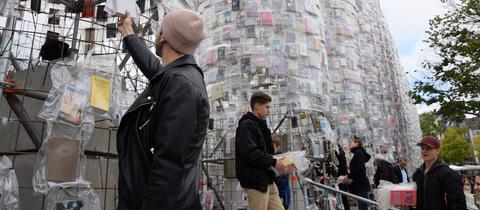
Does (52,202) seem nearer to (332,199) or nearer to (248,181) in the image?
(248,181)

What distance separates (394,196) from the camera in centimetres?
365

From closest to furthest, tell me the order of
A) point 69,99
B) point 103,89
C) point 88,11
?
point 69,99
point 103,89
point 88,11

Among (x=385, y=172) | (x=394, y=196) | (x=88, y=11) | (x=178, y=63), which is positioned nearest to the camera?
(x=178, y=63)

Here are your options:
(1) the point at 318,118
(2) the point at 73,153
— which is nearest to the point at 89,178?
(2) the point at 73,153

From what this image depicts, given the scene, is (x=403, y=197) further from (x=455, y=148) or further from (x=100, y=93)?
(x=455, y=148)

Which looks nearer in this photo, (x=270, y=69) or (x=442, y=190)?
(x=442, y=190)

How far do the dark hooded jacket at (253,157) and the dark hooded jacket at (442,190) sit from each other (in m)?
1.42

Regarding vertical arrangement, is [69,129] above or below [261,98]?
below

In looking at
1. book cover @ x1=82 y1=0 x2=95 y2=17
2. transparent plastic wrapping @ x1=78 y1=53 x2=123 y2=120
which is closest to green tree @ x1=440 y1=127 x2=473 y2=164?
book cover @ x1=82 y1=0 x2=95 y2=17

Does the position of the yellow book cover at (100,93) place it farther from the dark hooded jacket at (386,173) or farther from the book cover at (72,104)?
the dark hooded jacket at (386,173)

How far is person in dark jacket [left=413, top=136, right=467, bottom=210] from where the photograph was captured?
3.31 meters

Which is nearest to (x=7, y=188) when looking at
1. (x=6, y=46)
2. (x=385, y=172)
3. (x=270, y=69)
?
(x=6, y=46)

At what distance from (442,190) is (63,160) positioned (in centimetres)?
339

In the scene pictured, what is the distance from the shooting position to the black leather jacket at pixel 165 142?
1.33m
